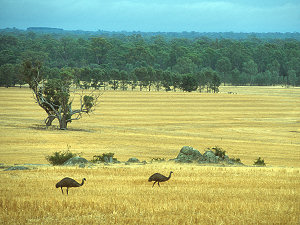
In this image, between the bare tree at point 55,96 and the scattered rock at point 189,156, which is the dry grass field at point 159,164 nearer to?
the scattered rock at point 189,156

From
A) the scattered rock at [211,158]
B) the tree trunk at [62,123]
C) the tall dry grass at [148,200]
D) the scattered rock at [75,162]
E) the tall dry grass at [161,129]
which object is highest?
the tall dry grass at [148,200]

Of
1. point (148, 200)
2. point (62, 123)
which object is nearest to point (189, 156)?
point (148, 200)

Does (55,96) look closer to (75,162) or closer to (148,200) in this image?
(75,162)

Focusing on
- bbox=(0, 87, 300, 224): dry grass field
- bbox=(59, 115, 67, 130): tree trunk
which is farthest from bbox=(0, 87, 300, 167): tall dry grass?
bbox=(59, 115, 67, 130): tree trunk

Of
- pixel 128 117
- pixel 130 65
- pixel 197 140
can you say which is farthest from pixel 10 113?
pixel 130 65

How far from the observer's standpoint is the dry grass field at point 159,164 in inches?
464

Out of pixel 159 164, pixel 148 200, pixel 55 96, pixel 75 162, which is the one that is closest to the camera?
pixel 148 200

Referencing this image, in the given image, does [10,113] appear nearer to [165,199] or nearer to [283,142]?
[283,142]

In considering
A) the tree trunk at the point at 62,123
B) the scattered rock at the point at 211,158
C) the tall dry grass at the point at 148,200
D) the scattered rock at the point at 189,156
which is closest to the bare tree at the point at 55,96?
the tree trunk at the point at 62,123

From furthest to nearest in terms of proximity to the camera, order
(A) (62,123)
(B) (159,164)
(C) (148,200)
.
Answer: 1. (A) (62,123)
2. (B) (159,164)
3. (C) (148,200)

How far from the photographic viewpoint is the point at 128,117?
235 ft

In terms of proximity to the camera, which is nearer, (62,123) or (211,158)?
(211,158)

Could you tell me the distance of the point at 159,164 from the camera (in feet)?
86.7

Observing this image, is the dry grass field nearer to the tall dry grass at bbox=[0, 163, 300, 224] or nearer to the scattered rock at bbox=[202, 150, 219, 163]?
the tall dry grass at bbox=[0, 163, 300, 224]
